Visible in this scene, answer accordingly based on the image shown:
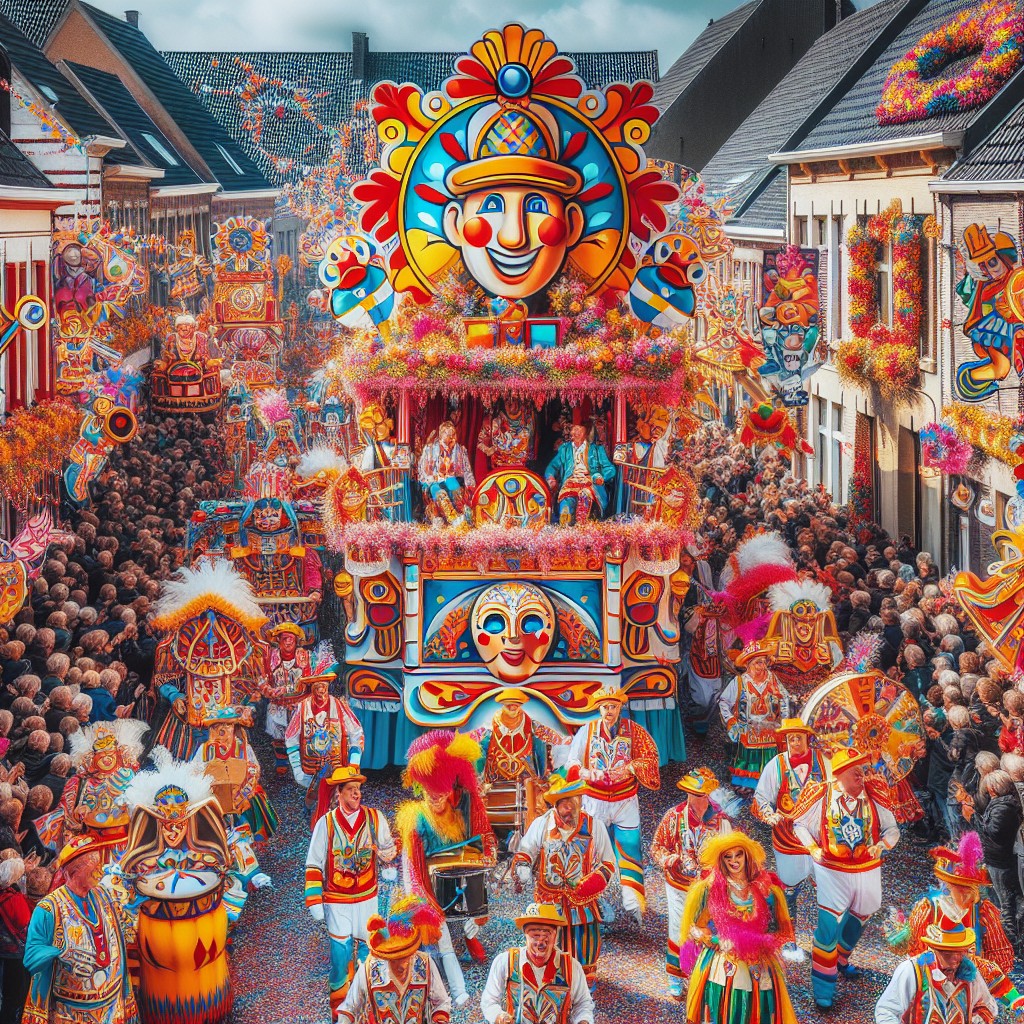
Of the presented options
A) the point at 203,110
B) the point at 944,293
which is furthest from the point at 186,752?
the point at 203,110

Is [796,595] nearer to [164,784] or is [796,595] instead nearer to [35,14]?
[164,784]

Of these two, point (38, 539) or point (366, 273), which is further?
point (366, 273)

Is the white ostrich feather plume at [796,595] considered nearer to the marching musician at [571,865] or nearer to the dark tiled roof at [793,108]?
the marching musician at [571,865]

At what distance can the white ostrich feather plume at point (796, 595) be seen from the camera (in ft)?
46.3

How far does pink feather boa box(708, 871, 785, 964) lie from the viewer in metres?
8.89

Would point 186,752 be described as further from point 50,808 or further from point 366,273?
point 366,273

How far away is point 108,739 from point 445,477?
17.5ft

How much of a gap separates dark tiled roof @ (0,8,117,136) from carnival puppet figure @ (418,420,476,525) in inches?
494

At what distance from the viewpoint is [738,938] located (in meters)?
8.89

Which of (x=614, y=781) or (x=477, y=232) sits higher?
(x=477, y=232)

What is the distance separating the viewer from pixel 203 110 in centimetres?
4825

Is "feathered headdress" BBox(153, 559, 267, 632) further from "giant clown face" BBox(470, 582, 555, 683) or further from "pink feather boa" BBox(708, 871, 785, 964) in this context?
"pink feather boa" BBox(708, 871, 785, 964)

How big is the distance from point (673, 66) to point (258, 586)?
137ft

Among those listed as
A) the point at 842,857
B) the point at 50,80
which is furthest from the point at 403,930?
the point at 50,80
